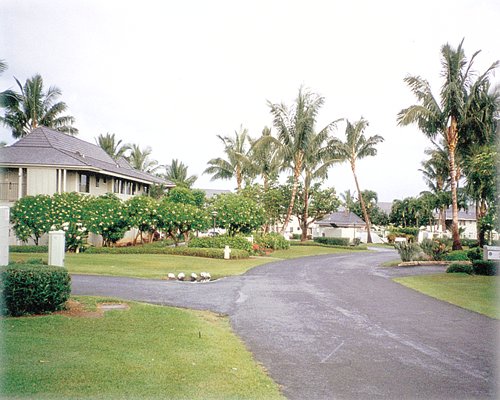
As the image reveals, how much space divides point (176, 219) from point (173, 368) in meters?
23.0

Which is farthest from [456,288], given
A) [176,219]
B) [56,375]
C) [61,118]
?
[61,118]

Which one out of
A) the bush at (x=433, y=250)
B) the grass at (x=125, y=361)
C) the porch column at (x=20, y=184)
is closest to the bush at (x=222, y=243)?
the bush at (x=433, y=250)

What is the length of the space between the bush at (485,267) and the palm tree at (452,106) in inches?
380

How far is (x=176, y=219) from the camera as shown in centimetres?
2889

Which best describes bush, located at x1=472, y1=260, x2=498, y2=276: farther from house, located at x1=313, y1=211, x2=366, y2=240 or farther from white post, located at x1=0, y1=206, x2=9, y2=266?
house, located at x1=313, y1=211, x2=366, y2=240

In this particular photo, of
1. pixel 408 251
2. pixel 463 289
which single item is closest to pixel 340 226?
pixel 408 251

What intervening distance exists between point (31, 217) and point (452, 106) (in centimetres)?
2202

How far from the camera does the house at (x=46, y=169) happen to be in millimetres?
19125

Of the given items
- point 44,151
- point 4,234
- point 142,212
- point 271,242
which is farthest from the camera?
point 271,242

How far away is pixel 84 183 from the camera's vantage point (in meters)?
28.2

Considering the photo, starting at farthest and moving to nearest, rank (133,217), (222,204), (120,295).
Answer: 1. (222,204)
2. (133,217)
3. (120,295)

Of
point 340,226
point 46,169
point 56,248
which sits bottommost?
point 56,248

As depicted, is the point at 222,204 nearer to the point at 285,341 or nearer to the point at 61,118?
the point at 61,118

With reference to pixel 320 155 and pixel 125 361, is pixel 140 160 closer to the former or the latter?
pixel 320 155
